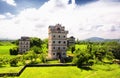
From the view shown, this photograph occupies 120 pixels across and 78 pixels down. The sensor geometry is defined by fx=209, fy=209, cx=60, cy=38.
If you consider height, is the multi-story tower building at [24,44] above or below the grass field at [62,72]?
above

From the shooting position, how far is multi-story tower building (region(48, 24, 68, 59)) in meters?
87.7

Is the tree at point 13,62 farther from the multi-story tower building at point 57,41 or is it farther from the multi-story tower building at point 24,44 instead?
the multi-story tower building at point 24,44

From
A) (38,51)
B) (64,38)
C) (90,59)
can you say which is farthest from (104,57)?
(38,51)

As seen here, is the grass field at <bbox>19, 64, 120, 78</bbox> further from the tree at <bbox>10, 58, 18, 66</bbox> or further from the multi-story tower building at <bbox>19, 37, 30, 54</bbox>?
the multi-story tower building at <bbox>19, 37, 30, 54</bbox>

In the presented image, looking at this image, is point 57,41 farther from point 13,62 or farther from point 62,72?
point 62,72

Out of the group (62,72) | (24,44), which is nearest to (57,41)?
(62,72)

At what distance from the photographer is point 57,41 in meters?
88.3

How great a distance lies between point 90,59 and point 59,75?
72.1 feet

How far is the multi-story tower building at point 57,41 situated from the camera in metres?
87.7

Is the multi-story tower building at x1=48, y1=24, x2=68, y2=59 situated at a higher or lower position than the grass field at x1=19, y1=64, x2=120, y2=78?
higher

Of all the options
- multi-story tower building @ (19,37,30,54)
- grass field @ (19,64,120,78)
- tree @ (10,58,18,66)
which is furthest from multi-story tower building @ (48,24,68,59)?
multi-story tower building @ (19,37,30,54)

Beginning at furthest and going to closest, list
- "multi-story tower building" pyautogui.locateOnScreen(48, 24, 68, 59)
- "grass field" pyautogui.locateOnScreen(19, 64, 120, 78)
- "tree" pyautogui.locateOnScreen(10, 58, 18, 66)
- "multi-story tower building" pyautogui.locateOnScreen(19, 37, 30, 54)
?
"multi-story tower building" pyautogui.locateOnScreen(19, 37, 30, 54), "multi-story tower building" pyautogui.locateOnScreen(48, 24, 68, 59), "tree" pyautogui.locateOnScreen(10, 58, 18, 66), "grass field" pyautogui.locateOnScreen(19, 64, 120, 78)

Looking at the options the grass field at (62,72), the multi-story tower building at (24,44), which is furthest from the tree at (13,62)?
the multi-story tower building at (24,44)

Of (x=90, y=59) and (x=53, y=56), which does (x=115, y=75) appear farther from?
(x=53, y=56)
